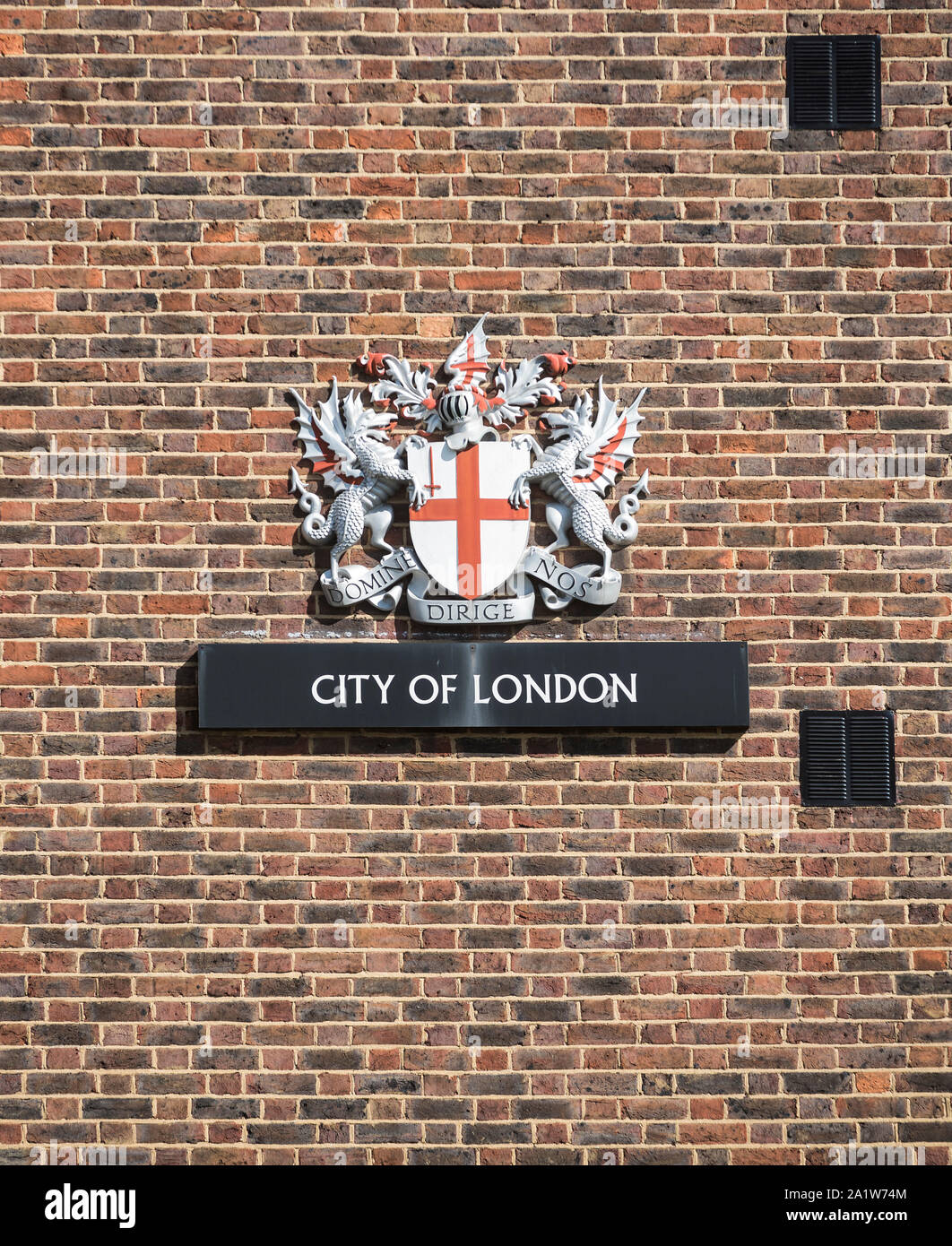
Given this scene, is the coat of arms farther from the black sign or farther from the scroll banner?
the black sign

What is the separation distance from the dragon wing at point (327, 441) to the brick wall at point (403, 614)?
9 cm

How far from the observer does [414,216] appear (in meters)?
4.39

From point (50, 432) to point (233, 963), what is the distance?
195cm

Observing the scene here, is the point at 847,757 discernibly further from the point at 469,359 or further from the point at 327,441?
the point at 327,441

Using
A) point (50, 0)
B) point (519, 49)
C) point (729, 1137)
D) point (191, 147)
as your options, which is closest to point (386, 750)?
point (729, 1137)

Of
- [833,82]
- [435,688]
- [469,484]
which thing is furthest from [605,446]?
[833,82]

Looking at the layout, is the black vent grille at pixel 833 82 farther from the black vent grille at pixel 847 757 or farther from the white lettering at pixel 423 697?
the white lettering at pixel 423 697

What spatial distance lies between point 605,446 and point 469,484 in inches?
19.4

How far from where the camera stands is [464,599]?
432 cm

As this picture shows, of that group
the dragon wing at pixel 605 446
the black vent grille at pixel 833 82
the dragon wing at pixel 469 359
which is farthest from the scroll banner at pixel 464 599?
the black vent grille at pixel 833 82

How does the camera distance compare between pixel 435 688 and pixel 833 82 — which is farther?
pixel 833 82

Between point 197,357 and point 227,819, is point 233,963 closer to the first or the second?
point 227,819

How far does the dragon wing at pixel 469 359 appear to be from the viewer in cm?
435

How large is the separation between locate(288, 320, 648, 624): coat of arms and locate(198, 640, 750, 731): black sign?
0.17m
